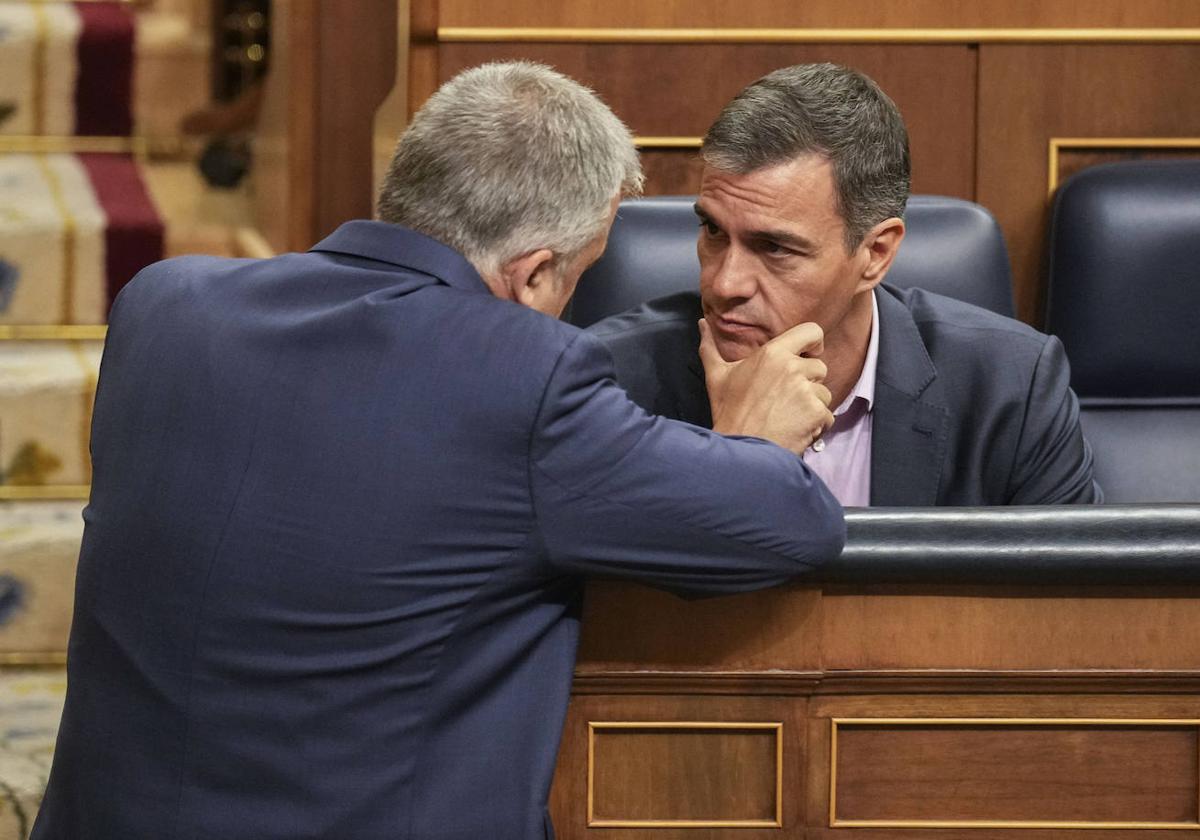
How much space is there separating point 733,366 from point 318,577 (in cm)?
48

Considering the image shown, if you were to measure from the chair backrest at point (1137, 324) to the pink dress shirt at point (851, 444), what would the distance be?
1.23 feet

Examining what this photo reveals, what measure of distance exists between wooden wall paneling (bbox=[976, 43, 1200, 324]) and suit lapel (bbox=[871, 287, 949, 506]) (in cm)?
52

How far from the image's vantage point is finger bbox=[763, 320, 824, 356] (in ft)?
4.27

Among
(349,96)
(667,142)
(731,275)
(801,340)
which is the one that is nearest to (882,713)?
(801,340)

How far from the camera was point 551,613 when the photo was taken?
40.1 inches

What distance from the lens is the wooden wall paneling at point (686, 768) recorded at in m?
1.08

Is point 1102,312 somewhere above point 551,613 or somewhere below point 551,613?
above

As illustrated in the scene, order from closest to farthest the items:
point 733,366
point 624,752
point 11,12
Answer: point 624,752, point 733,366, point 11,12

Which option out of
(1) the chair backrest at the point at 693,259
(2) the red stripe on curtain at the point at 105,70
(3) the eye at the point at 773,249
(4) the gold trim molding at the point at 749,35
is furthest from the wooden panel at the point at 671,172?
(2) the red stripe on curtain at the point at 105,70

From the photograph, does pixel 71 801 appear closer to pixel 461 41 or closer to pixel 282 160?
pixel 461 41

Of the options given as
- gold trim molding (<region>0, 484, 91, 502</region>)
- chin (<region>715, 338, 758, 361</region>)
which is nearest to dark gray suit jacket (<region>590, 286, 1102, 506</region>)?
chin (<region>715, 338, 758, 361</region>)

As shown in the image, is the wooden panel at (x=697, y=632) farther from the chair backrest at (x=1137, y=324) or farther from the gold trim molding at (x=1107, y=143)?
the gold trim molding at (x=1107, y=143)

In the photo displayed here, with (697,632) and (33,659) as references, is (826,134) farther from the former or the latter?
(33,659)

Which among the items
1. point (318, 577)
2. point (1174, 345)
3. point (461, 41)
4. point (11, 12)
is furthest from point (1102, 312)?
point (11, 12)
